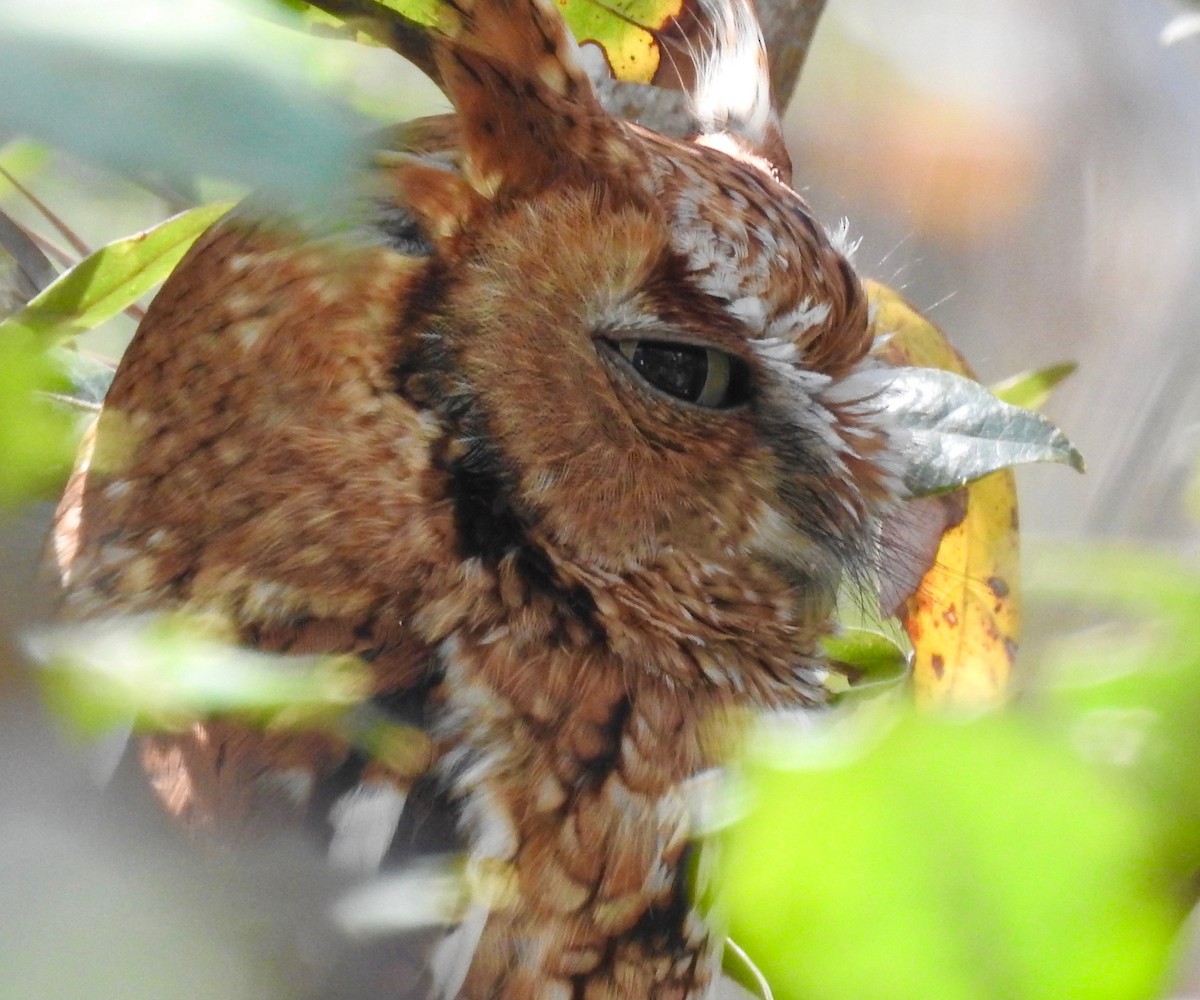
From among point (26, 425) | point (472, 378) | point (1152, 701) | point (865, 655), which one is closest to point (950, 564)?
point (865, 655)

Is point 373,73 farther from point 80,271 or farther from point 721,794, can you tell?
point 721,794

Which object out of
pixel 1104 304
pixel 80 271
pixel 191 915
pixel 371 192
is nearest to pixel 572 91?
pixel 371 192

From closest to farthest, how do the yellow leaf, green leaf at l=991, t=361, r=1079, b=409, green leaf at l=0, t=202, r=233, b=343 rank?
1. green leaf at l=0, t=202, r=233, b=343
2. the yellow leaf
3. green leaf at l=991, t=361, r=1079, b=409

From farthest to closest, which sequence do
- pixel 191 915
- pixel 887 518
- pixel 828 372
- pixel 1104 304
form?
pixel 1104 304, pixel 887 518, pixel 828 372, pixel 191 915

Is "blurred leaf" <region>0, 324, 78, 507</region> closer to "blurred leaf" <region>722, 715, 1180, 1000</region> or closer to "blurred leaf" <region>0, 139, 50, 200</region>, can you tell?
"blurred leaf" <region>0, 139, 50, 200</region>

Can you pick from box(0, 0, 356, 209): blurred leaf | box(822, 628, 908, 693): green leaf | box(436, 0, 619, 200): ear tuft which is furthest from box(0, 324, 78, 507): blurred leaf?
box(822, 628, 908, 693): green leaf

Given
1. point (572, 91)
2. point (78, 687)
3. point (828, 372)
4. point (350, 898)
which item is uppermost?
point (572, 91)

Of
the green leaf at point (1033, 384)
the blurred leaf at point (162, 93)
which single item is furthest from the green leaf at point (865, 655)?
Result: the blurred leaf at point (162, 93)

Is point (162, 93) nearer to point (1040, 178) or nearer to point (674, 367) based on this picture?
point (674, 367)
